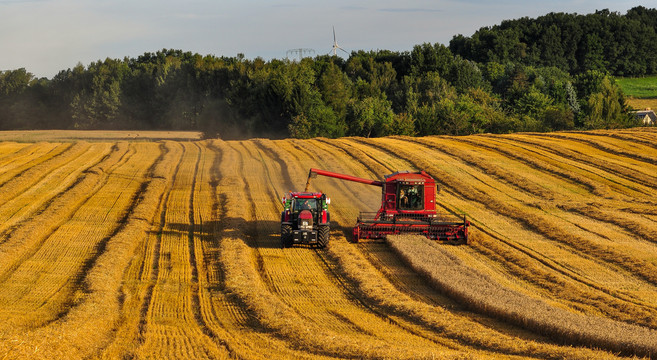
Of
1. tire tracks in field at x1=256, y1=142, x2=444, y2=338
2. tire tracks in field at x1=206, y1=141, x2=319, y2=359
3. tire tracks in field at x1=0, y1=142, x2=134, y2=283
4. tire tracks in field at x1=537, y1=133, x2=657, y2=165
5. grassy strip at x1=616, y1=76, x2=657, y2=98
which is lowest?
tire tracks in field at x1=256, y1=142, x2=444, y2=338

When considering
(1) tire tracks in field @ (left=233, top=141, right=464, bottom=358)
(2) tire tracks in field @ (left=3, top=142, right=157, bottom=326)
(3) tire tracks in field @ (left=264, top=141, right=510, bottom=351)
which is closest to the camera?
(3) tire tracks in field @ (left=264, top=141, right=510, bottom=351)

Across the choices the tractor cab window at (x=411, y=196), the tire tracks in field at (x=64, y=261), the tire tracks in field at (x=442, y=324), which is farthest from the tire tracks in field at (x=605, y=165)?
the tire tracks in field at (x=64, y=261)

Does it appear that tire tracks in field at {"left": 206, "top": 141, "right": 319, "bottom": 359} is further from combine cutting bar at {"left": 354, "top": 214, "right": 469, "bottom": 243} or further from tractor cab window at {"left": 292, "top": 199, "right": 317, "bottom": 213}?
combine cutting bar at {"left": 354, "top": 214, "right": 469, "bottom": 243}

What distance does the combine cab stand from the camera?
2780cm

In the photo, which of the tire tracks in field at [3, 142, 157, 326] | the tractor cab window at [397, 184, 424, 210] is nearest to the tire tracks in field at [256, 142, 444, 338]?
the tractor cab window at [397, 184, 424, 210]

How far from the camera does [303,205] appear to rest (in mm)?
28578

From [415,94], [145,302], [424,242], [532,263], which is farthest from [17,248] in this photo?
[415,94]

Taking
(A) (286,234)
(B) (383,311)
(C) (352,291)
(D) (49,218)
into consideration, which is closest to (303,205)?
(A) (286,234)

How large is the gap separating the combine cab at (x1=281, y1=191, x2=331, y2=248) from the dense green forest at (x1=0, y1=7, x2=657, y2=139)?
54.6m

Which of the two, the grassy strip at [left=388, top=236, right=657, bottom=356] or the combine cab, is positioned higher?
the combine cab

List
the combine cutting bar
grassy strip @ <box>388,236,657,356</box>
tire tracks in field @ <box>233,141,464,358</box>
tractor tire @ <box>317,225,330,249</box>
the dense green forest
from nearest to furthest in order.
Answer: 1. grassy strip @ <box>388,236,657,356</box>
2. tire tracks in field @ <box>233,141,464,358</box>
3. tractor tire @ <box>317,225,330,249</box>
4. the combine cutting bar
5. the dense green forest

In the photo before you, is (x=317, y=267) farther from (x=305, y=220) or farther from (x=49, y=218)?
(x=49, y=218)

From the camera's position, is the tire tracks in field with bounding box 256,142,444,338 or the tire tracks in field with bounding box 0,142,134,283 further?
the tire tracks in field with bounding box 0,142,134,283

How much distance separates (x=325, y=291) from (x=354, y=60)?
10722 centimetres
